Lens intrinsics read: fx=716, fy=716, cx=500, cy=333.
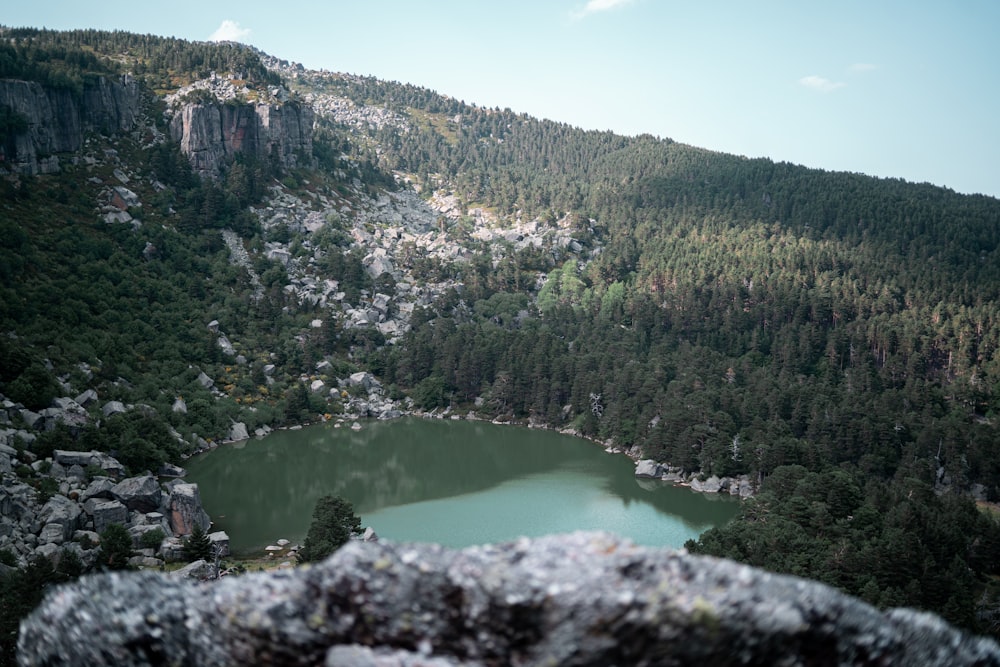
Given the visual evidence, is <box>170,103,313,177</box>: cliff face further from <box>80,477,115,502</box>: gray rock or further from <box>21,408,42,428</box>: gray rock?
<box>80,477,115,502</box>: gray rock

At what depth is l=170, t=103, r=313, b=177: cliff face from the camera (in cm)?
9788

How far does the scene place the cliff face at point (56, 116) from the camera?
75125mm

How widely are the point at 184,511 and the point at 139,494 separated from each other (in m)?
2.44

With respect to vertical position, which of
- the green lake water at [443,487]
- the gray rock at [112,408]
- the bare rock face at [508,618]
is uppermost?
the bare rock face at [508,618]

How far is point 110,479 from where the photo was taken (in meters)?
38.0

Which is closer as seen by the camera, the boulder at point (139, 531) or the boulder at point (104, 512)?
the boulder at point (139, 531)

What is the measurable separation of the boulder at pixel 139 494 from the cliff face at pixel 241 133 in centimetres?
6954

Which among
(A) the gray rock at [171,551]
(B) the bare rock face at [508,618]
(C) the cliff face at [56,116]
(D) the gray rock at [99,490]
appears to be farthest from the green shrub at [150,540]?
(C) the cliff face at [56,116]

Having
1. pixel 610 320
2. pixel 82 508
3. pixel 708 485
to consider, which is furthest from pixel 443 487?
pixel 610 320

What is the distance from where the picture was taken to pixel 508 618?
6.01 metres

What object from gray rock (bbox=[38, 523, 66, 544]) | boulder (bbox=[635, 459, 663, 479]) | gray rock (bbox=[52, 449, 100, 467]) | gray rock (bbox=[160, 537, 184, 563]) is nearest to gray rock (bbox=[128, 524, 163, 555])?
gray rock (bbox=[160, 537, 184, 563])

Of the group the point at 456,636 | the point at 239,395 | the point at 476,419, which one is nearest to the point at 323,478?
the point at 239,395

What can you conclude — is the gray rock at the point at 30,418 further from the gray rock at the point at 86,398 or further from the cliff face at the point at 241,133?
the cliff face at the point at 241,133

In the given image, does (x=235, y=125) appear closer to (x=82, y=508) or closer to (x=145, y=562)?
(x=82, y=508)
